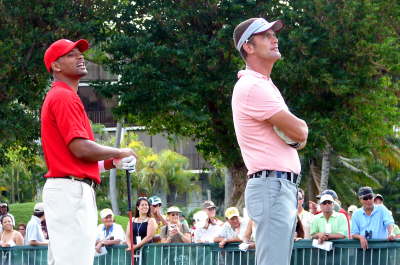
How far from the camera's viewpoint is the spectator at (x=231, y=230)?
12.4 meters

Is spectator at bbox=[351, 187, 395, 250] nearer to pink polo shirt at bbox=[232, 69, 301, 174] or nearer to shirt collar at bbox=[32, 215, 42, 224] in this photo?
shirt collar at bbox=[32, 215, 42, 224]

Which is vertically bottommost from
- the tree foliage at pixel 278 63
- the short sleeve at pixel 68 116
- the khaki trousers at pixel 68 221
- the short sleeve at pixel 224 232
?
the short sleeve at pixel 224 232

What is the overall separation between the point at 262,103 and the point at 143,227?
7963 mm

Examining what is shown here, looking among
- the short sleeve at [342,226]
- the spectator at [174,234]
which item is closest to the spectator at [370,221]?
the short sleeve at [342,226]

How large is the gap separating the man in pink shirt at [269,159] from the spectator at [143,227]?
754 centimetres

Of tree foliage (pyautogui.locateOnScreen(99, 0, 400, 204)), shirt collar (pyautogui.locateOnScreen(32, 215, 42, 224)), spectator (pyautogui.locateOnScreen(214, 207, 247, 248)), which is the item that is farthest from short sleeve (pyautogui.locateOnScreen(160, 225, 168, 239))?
tree foliage (pyautogui.locateOnScreen(99, 0, 400, 204))

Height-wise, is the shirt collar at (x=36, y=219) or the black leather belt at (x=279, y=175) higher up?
the black leather belt at (x=279, y=175)

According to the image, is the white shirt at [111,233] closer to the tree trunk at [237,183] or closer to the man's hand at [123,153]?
the man's hand at [123,153]

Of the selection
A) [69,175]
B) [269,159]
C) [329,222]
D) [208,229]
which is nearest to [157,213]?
[208,229]

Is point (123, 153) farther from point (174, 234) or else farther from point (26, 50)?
point (26, 50)

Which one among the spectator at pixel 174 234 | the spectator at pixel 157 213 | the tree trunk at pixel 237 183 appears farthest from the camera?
the tree trunk at pixel 237 183

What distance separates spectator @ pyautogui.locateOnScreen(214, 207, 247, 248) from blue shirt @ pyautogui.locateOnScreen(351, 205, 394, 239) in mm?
1512

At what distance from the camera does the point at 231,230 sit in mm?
13039

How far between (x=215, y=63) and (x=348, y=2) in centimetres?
357
